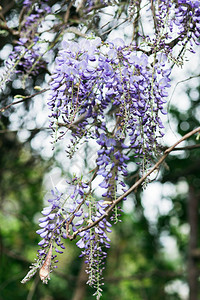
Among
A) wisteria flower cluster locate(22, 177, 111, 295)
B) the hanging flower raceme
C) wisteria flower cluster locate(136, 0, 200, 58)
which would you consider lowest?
wisteria flower cluster locate(22, 177, 111, 295)

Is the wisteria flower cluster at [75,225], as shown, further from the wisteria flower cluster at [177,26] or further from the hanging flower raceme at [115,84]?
the wisteria flower cluster at [177,26]

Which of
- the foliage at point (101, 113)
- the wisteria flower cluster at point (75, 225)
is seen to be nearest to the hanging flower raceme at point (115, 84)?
the foliage at point (101, 113)

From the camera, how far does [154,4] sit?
78 cm

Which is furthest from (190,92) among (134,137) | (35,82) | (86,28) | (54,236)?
(54,236)

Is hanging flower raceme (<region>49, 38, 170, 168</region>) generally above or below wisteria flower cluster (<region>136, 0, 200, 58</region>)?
below

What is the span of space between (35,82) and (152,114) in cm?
86

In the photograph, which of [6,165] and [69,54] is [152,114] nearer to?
[69,54]

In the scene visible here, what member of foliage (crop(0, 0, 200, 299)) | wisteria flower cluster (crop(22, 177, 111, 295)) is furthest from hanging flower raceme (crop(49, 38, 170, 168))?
wisteria flower cluster (crop(22, 177, 111, 295))

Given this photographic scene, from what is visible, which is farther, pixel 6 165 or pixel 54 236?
pixel 6 165

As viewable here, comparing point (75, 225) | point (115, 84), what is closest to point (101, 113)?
point (115, 84)

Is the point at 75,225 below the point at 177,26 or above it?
below

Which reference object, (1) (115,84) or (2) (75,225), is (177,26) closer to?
(1) (115,84)

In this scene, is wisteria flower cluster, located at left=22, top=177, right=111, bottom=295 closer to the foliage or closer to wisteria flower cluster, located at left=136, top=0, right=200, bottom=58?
the foliage

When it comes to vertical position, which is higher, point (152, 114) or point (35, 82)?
point (35, 82)
